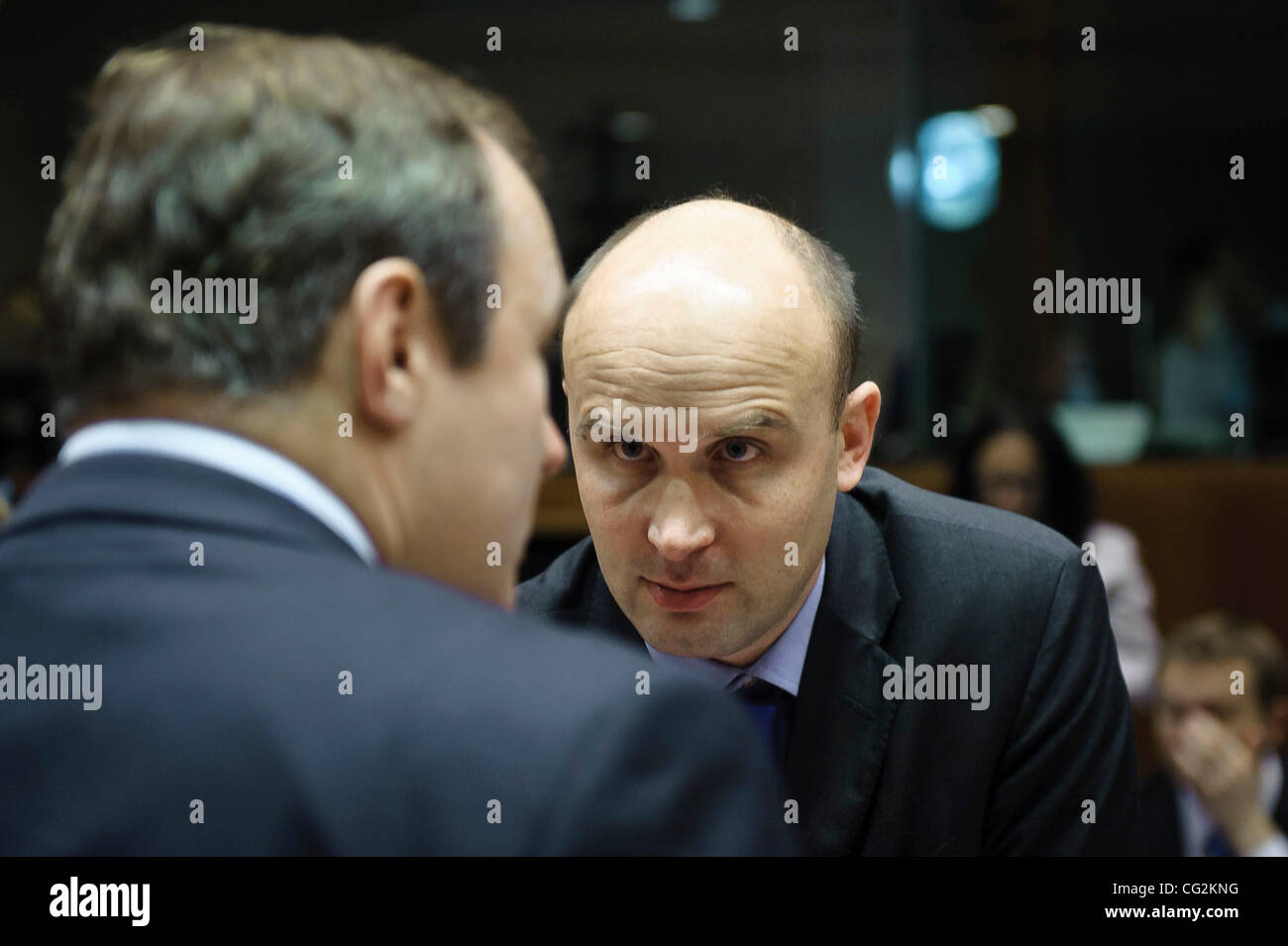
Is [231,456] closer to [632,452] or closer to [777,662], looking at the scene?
[632,452]

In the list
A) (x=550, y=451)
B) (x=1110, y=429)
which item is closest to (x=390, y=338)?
(x=550, y=451)

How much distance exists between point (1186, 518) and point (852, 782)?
9.25ft

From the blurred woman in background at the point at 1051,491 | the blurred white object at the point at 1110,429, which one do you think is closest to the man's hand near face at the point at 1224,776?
the blurred woman in background at the point at 1051,491

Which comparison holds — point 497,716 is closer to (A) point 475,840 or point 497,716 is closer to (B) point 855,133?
(A) point 475,840

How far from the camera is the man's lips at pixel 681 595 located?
1.27 m

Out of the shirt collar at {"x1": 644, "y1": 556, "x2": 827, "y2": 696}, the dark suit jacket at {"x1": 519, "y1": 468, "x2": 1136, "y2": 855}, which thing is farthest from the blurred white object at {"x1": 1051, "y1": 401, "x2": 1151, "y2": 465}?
the shirt collar at {"x1": 644, "y1": 556, "x2": 827, "y2": 696}

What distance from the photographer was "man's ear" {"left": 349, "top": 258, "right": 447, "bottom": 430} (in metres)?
0.73

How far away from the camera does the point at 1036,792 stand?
4.13 ft

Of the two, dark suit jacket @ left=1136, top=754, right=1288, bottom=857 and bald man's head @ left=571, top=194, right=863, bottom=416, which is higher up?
bald man's head @ left=571, top=194, right=863, bottom=416

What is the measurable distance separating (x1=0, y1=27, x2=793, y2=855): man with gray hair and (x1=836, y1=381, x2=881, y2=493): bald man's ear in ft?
1.84

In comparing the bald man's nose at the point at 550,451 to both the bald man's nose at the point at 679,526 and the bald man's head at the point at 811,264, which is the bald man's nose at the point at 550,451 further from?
the bald man's head at the point at 811,264

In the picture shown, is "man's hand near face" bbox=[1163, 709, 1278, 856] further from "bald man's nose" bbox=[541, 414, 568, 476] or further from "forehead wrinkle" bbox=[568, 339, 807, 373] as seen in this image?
"bald man's nose" bbox=[541, 414, 568, 476]

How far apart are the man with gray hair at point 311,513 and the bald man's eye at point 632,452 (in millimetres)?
398
